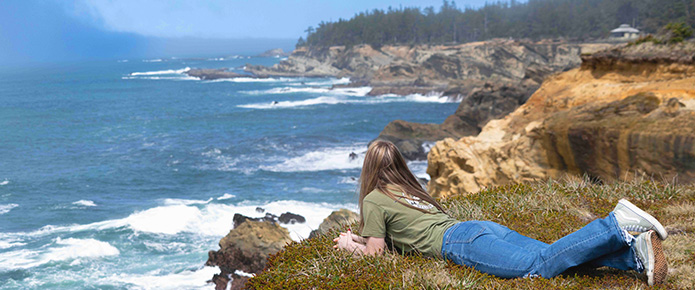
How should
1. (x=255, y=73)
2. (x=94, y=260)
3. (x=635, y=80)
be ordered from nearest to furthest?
1. (x=635, y=80)
2. (x=94, y=260)
3. (x=255, y=73)

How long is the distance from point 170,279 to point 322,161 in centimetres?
1810

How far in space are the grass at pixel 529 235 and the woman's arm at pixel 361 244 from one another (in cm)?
8

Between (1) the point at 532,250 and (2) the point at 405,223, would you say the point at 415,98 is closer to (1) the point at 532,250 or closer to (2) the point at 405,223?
(2) the point at 405,223

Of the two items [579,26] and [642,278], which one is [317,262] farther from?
[579,26]

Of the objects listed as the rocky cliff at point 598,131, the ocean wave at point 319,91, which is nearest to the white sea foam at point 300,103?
the ocean wave at point 319,91

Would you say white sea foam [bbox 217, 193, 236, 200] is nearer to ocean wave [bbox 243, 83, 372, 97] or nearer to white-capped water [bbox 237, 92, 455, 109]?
white-capped water [bbox 237, 92, 455, 109]

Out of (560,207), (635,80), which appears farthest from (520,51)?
(560,207)

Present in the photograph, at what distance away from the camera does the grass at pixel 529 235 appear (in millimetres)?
4367

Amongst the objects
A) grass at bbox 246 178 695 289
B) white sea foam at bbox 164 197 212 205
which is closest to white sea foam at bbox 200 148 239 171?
white sea foam at bbox 164 197 212 205

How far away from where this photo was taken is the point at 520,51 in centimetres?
8544

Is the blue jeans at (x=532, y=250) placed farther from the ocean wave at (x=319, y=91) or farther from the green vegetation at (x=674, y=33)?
the ocean wave at (x=319, y=91)

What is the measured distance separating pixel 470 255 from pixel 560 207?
2.80 meters

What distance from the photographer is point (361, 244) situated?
495cm

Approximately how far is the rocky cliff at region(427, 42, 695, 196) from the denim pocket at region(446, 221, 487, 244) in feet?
20.7
